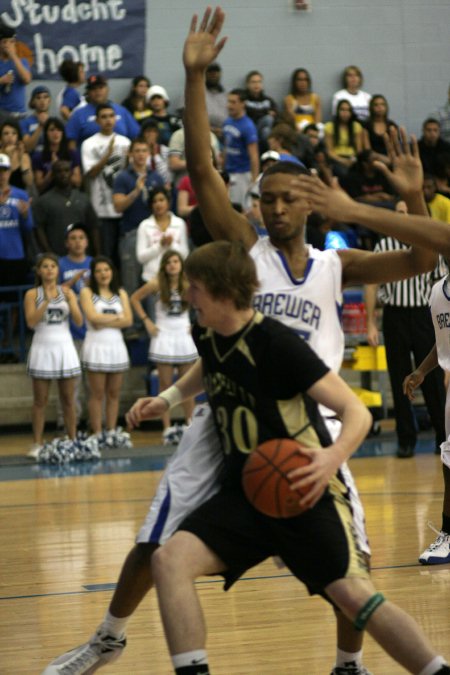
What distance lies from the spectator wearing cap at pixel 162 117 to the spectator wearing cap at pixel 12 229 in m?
2.27

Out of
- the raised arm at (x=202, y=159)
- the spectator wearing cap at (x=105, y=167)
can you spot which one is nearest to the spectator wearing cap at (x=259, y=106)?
the spectator wearing cap at (x=105, y=167)

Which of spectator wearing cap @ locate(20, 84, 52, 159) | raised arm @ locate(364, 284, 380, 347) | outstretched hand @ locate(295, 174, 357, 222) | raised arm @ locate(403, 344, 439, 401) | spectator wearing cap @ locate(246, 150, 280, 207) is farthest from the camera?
spectator wearing cap @ locate(20, 84, 52, 159)

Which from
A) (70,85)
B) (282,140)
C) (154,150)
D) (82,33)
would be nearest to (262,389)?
(282,140)

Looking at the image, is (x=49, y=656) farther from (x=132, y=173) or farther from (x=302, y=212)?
(x=132, y=173)

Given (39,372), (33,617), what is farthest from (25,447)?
(33,617)

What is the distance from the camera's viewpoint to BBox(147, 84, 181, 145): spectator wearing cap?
14.9 metres

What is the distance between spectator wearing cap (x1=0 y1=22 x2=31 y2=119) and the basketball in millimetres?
11240

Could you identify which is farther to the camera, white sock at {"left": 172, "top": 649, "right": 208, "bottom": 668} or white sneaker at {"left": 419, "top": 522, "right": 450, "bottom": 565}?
white sneaker at {"left": 419, "top": 522, "right": 450, "bottom": 565}

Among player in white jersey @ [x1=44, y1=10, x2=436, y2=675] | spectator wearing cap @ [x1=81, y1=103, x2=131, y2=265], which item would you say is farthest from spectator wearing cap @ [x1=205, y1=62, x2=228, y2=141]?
player in white jersey @ [x1=44, y1=10, x2=436, y2=675]

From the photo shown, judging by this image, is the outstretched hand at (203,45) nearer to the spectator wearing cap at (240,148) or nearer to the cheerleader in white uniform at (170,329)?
the cheerleader in white uniform at (170,329)

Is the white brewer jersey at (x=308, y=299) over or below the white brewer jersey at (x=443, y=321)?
over

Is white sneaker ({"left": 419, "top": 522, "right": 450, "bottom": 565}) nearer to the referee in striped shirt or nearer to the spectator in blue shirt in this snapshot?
the referee in striped shirt

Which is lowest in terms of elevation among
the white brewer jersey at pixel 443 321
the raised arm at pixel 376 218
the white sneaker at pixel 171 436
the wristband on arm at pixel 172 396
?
the white sneaker at pixel 171 436

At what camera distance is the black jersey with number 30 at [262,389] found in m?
3.80
